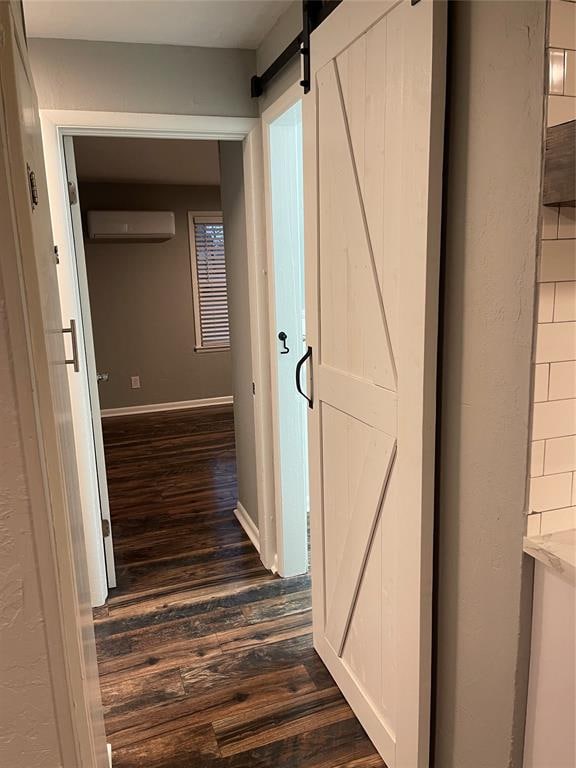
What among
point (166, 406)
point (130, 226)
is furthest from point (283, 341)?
point (166, 406)

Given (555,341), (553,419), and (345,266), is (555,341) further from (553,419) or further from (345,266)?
(345,266)

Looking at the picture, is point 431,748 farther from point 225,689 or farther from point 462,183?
point 462,183

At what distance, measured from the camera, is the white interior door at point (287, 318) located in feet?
7.73

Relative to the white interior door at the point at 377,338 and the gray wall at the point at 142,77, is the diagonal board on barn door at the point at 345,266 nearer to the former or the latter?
the white interior door at the point at 377,338

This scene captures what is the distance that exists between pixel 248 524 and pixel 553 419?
2.37m

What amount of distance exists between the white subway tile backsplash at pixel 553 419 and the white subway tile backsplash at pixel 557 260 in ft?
0.76

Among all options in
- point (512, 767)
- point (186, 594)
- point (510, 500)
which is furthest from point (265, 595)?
point (510, 500)

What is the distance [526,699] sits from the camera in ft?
3.74

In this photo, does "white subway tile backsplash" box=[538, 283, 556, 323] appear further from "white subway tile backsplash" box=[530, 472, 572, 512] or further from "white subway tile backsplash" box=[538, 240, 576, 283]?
"white subway tile backsplash" box=[530, 472, 572, 512]

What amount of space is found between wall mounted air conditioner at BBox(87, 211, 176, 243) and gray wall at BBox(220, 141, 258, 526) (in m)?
2.72

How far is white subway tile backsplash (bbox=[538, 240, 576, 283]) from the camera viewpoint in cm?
99

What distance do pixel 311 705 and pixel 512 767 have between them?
88 cm

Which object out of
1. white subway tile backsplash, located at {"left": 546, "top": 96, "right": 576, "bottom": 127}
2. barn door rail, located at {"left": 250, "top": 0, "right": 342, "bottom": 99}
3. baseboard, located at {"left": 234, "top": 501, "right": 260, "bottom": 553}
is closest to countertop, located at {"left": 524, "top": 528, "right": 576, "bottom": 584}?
white subway tile backsplash, located at {"left": 546, "top": 96, "right": 576, "bottom": 127}

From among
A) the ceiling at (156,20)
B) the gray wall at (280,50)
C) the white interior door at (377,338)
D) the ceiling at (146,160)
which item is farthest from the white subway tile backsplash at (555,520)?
the ceiling at (146,160)
